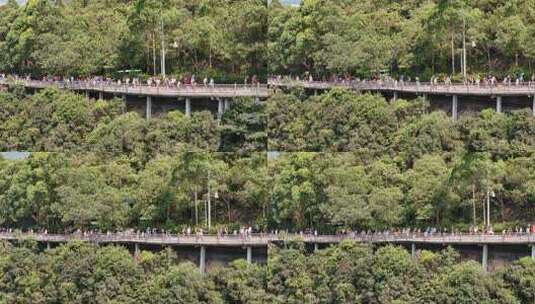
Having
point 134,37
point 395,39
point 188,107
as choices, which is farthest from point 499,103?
point 134,37

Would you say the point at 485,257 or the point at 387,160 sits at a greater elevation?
the point at 387,160

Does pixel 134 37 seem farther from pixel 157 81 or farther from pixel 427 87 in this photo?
pixel 427 87

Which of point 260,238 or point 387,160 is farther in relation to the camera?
point 387,160

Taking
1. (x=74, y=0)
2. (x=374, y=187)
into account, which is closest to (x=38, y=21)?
(x=74, y=0)

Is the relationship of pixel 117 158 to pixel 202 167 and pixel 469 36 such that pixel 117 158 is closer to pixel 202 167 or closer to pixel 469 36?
pixel 202 167

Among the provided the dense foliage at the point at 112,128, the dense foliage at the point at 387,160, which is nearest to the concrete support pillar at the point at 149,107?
the dense foliage at the point at 112,128

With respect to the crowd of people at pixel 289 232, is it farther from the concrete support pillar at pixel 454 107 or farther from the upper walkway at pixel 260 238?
the concrete support pillar at pixel 454 107
